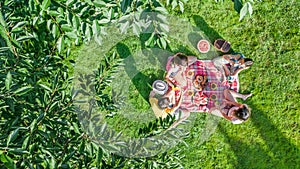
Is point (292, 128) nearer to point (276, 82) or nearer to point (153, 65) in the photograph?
point (276, 82)

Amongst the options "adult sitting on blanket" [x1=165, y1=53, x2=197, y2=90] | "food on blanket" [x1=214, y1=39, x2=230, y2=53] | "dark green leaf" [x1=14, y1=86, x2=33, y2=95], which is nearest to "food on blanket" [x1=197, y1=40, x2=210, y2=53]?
"food on blanket" [x1=214, y1=39, x2=230, y2=53]

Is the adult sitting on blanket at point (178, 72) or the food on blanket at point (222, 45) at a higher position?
the food on blanket at point (222, 45)

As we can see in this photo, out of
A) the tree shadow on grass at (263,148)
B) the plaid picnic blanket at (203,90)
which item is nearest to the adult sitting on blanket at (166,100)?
the plaid picnic blanket at (203,90)

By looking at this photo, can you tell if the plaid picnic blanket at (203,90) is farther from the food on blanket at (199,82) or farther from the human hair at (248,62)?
the human hair at (248,62)

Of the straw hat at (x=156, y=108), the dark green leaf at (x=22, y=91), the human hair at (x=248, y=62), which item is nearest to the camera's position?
the dark green leaf at (x=22, y=91)

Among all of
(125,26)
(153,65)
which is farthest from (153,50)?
(125,26)

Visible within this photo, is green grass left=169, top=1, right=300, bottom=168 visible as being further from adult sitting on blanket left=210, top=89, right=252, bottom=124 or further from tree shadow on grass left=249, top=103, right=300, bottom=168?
adult sitting on blanket left=210, top=89, right=252, bottom=124

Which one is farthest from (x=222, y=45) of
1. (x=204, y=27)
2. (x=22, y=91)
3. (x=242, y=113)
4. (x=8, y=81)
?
A: (x=8, y=81)
